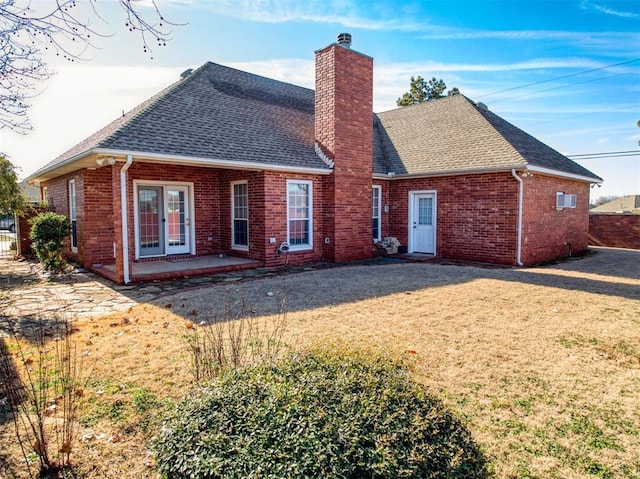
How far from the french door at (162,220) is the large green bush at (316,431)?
1014 cm

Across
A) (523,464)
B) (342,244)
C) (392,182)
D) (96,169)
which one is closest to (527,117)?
(392,182)

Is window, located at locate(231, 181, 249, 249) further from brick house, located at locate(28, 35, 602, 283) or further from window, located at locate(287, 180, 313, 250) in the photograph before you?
window, located at locate(287, 180, 313, 250)

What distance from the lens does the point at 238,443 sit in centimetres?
212

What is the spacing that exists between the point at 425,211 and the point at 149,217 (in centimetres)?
940

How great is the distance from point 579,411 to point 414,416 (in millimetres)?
2061

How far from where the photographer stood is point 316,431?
210 cm

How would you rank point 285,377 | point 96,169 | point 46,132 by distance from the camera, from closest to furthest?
1. point 285,377
2. point 46,132
3. point 96,169

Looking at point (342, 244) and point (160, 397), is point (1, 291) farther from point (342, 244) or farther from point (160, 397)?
point (342, 244)

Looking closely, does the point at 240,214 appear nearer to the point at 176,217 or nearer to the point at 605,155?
the point at 176,217

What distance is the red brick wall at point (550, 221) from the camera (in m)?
12.4

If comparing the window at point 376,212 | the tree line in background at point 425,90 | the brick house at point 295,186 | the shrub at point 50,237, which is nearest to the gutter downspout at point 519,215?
the brick house at point 295,186

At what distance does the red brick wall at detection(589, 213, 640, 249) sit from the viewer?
19.0 metres

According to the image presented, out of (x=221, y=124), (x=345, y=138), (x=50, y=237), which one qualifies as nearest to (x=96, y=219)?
(x=50, y=237)

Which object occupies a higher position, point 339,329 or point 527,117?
point 527,117
